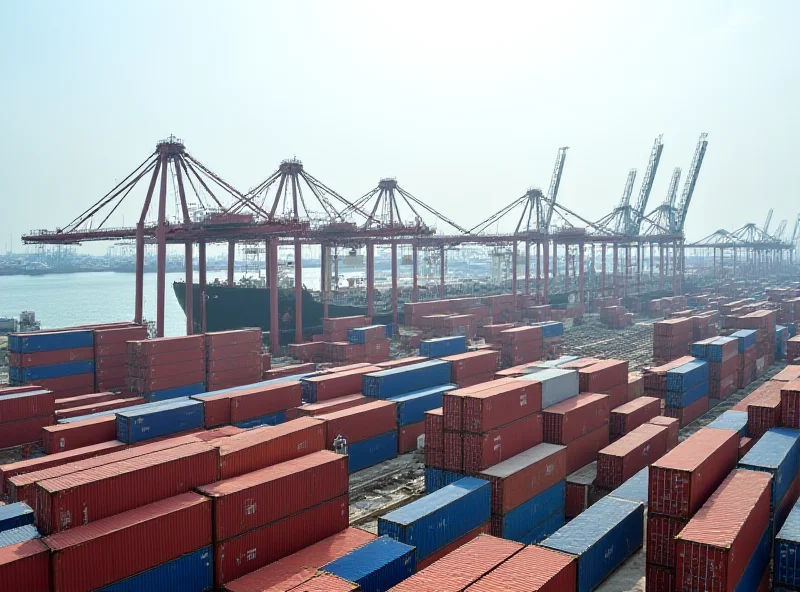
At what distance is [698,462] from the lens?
51.6ft

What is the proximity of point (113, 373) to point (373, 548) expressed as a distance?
88.3 ft

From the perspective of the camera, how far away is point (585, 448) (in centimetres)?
2353

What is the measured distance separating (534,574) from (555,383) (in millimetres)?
12590

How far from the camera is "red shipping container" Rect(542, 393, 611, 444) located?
875 inches

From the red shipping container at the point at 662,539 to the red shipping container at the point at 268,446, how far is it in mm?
9686

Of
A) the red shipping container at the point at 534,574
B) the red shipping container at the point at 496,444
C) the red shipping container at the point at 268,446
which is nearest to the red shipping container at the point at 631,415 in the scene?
the red shipping container at the point at 496,444

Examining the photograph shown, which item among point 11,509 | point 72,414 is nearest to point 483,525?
point 11,509

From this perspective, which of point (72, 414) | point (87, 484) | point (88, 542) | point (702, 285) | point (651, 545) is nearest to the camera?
point (88, 542)

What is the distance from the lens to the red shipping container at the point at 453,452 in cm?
1983

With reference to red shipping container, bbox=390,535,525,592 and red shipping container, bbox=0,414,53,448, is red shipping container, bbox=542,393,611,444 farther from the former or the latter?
red shipping container, bbox=0,414,53,448

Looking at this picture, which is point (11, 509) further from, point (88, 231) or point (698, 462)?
point (88, 231)

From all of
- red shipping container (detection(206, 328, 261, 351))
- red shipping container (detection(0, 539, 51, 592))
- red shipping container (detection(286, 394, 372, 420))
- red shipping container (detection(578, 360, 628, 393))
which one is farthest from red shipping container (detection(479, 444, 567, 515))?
red shipping container (detection(206, 328, 261, 351))

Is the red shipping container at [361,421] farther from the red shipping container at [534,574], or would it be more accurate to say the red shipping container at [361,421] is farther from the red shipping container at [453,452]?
the red shipping container at [534,574]

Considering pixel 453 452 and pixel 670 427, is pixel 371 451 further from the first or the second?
pixel 670 427
